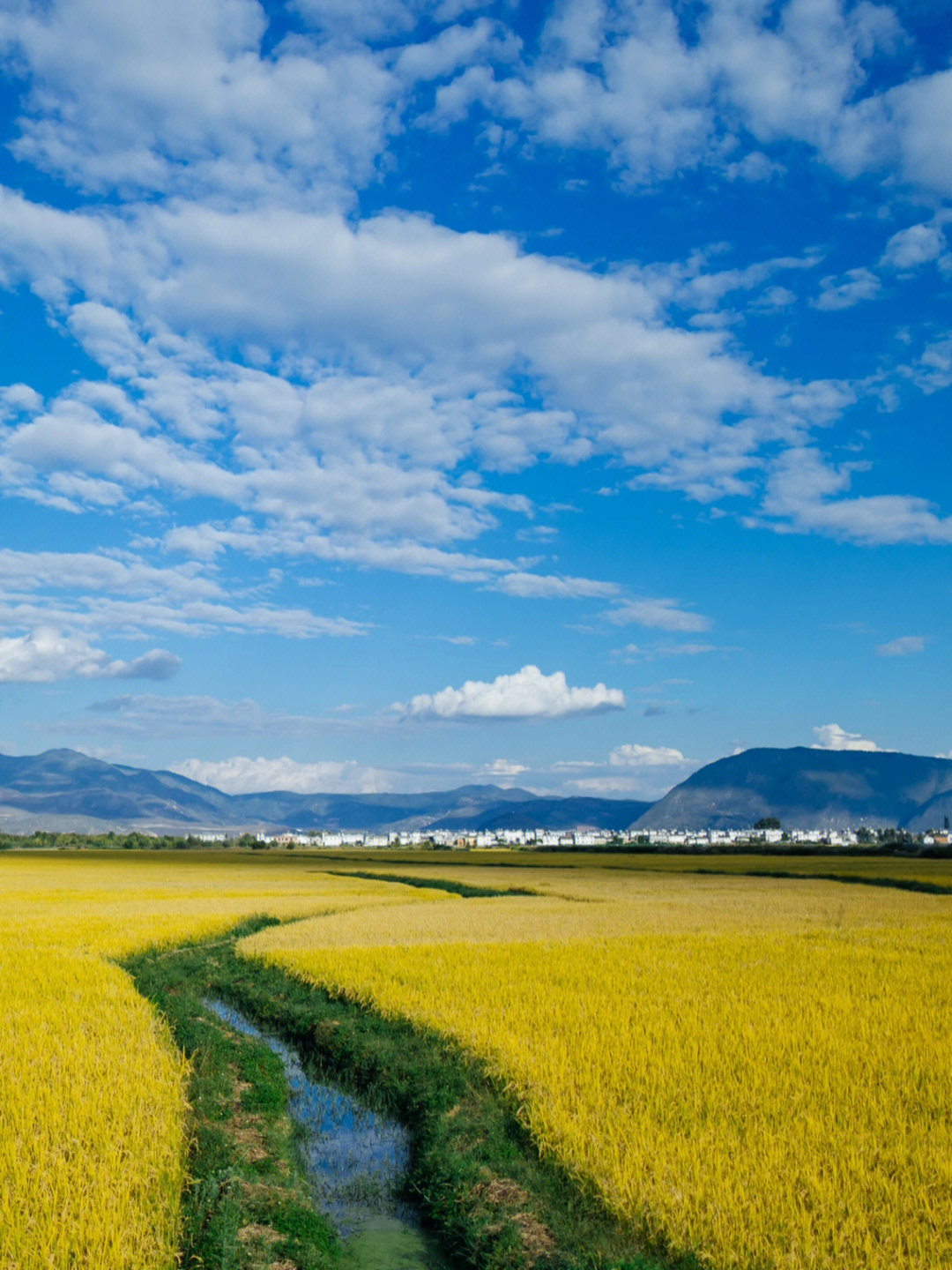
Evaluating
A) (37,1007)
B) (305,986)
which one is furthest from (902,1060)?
(37,1007)

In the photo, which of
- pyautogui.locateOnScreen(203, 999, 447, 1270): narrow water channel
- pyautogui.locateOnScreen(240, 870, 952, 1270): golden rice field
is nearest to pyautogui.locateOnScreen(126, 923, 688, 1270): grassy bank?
pyautogui.locateOnScreen(203, 999, 447, 1270): narrow water channel

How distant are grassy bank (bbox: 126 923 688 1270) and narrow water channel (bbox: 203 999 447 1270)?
0.20 m

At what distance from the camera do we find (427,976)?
1758 centimetres

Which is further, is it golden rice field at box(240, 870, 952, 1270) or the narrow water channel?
the narrow water channel

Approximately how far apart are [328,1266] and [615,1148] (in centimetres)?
266

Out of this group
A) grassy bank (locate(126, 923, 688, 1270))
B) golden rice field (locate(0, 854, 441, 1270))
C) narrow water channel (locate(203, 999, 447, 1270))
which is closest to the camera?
golden rice field (locate(0, 854, 441, 1270))

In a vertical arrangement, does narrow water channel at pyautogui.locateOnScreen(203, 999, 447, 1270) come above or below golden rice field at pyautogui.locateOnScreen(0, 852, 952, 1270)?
below

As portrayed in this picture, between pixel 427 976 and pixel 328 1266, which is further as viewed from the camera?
pixel 427 976

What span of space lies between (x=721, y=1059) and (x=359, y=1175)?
4.69 m

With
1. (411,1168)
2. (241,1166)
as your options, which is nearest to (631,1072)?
(411,1168)

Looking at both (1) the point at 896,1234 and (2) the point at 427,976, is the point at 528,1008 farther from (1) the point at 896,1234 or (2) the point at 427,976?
(1) the point at 896,1234

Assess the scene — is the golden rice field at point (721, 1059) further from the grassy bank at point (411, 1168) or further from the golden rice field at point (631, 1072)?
the grassy bank at point (411, 1168)

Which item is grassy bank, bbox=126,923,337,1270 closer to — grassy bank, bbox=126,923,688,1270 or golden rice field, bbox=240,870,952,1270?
grassy bank, bbox=126,923,688,1270

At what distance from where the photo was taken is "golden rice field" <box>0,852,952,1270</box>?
272 inches
